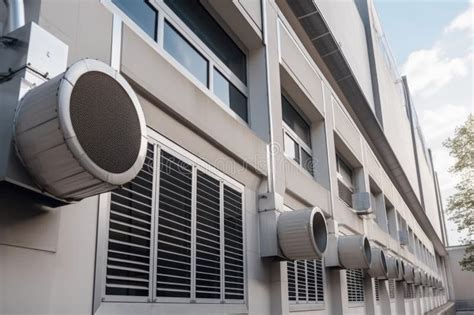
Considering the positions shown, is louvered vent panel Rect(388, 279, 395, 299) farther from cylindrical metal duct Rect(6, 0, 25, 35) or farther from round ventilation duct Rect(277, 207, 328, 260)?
cylindrical metal duct Rect(6, 0, 25, 35)

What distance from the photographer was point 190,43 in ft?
16.2

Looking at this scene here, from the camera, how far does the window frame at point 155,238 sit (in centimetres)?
276

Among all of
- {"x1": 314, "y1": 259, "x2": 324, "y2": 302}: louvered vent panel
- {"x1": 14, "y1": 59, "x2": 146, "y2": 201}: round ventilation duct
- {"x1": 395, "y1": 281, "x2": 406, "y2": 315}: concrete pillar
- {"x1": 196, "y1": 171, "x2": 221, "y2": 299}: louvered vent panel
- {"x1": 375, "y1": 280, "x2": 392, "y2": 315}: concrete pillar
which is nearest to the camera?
{"x1": 14, "y1": 59, "x2": 146, "y2": 201}: round ventilation duct

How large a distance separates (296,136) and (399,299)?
988 centimetres

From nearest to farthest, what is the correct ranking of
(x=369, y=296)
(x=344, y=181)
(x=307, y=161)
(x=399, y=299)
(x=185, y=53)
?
(x=185, y=53) < (x=307, y=161) < (x=369, y=296) < (x=344, y=181) < (x=399, y=299)

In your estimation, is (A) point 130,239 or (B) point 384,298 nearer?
(A) point 130,239

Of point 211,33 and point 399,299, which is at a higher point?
point 211,33

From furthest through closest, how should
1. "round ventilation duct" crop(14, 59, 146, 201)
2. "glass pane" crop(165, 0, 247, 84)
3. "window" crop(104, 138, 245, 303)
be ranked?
"glass pane" crop(165, 0, 247, 84)
"window" crop(104, 138, 245, 303)
"round ventilation duct" crop(14, 59, 146, 201)

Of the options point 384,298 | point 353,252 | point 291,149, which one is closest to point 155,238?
point 291,149

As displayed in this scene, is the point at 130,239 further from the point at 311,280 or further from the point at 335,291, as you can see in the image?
the point at 335,291

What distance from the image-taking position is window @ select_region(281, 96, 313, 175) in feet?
24.6

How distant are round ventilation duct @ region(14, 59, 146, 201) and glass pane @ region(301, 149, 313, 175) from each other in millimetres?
6095

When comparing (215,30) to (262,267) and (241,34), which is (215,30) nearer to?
(241,34)

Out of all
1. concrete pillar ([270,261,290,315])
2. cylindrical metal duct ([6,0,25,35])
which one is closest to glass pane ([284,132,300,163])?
concrete pillar ([270,261,290,315])
